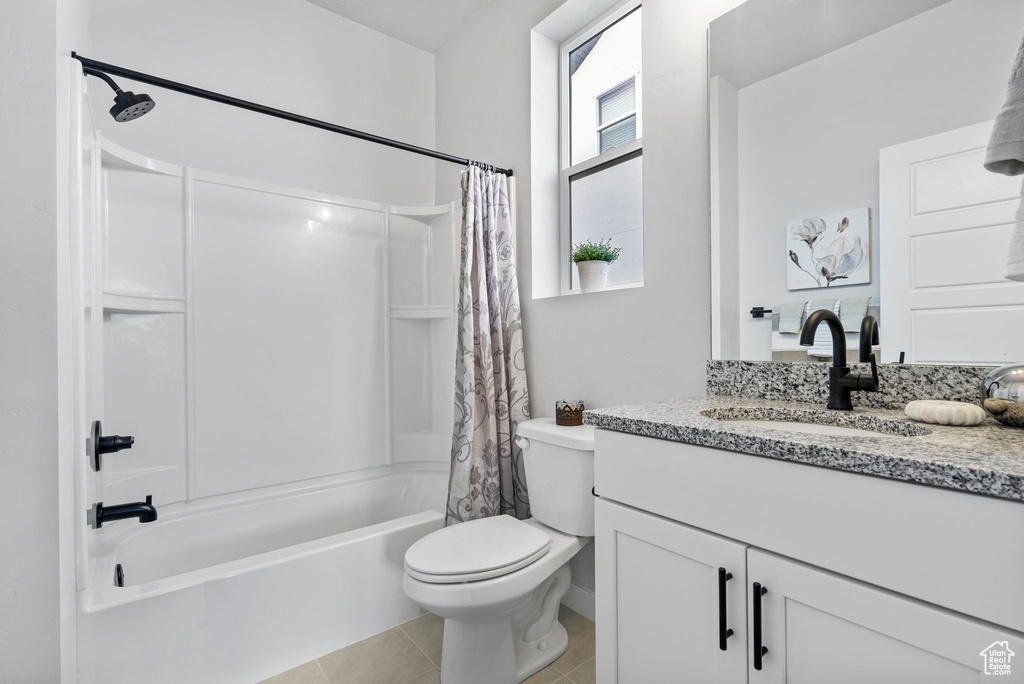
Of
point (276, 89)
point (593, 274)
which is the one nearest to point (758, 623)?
point (593, 274)

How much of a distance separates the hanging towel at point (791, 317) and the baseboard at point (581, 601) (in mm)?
1222

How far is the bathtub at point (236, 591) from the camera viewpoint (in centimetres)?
133

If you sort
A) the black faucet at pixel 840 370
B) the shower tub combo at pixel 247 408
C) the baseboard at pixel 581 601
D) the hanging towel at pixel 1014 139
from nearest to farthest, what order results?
the hanging towel at pixel 1014 139 < the black faucet at pixel 840 370 < the shower tub combo at pixel 247 408 < the baseboard at pixel 581 601

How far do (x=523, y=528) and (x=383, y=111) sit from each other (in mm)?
2283

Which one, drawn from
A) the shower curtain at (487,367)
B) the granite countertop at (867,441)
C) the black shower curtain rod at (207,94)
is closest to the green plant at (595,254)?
the shower curtain at (487,367)

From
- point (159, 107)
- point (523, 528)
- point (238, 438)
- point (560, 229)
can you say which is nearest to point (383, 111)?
point (159, 107)

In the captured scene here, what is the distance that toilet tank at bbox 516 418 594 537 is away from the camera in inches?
61.0

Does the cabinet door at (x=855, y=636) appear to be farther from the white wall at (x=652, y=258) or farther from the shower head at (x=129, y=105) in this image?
the shower head at (x=129, y=105)

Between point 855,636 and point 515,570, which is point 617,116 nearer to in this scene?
point 515,570

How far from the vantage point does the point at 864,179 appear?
1.18 m

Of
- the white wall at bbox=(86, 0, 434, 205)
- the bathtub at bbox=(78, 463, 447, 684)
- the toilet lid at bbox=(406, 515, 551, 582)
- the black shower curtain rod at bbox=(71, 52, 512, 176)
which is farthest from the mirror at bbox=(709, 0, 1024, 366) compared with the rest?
the white wall at bbox=(86, 0, 434, 205)

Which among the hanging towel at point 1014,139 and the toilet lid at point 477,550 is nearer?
the hanging towel at point 1014,139

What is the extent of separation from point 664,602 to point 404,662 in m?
1.06

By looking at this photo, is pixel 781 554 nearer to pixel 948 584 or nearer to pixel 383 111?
pixel 948 584
